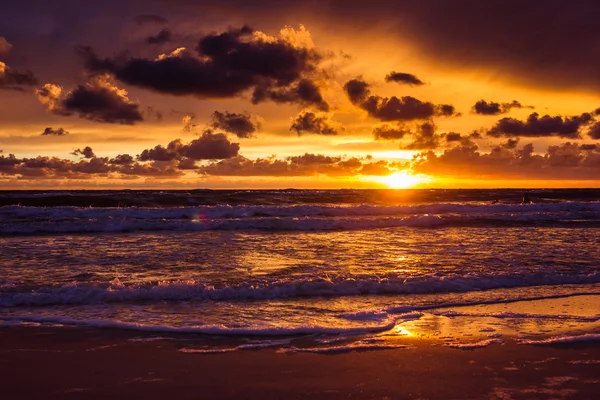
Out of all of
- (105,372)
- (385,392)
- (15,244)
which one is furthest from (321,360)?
(15,244)

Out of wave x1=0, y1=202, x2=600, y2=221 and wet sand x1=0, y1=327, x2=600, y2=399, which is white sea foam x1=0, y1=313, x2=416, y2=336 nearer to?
wet sand x1=0, y1=327, x2=600, y2=399

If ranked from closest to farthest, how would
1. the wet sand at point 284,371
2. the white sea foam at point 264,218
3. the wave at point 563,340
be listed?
the wet sand at point 284,371
the wave at point 563,340
the white sea foam at point 264,218

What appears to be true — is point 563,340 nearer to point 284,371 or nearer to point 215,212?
point 284,371

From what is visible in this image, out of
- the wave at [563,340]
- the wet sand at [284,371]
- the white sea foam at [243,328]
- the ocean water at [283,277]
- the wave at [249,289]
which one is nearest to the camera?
the wet sand at [284,371]

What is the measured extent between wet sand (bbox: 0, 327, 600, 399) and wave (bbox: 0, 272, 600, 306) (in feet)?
8.05

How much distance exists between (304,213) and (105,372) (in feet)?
96.7

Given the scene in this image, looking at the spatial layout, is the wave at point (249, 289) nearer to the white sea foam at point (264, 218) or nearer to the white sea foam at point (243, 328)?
the white sea foam at point (243, 328)

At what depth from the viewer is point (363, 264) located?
1330cm

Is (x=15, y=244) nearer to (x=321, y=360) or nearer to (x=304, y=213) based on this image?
(x=321, y=360)

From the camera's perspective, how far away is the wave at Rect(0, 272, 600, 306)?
9.38 m

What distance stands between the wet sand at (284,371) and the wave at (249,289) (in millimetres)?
2454

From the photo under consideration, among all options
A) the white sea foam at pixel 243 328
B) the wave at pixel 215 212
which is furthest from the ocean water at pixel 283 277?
the wave at pixel 215 212

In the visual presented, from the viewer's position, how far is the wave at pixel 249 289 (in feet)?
30.8

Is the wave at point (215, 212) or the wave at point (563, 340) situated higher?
the wave at point (215, 212)
